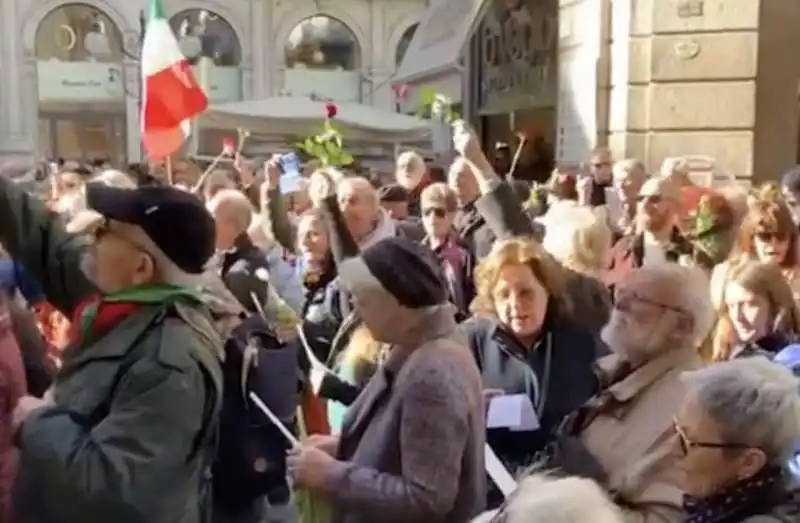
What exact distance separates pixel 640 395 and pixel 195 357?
128 cm

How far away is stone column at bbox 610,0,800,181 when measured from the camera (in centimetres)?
998

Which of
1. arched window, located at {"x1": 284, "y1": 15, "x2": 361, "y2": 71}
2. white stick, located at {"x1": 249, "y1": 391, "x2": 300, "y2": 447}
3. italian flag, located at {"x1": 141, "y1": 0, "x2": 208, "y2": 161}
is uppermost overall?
arched window, located at {"x1": 284, "y1": 15, "x2": 361, "y2": 71}

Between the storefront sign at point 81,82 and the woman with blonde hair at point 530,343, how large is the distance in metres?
24.4

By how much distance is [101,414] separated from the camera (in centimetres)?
279

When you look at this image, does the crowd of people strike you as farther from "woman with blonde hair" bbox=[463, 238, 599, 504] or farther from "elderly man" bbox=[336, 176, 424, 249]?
"elderly man" bbox=[336, 176, 424, 249]

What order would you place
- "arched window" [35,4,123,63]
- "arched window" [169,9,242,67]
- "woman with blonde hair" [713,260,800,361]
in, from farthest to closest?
"arched window" [169,9,242,67] < "arched window" [35,4,123,63] < "woman with blonde hair" [713,260,800,361]

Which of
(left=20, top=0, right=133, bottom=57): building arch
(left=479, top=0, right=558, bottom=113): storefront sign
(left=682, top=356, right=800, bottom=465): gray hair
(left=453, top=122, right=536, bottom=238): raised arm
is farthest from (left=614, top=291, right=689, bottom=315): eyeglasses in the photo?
(left=20, top=0, right=133, bottom=57): building arch

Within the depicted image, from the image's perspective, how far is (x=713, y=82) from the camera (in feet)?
33.2

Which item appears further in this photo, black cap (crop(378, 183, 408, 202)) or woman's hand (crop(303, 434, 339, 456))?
black cap (crop(378, 183, 408, 202))

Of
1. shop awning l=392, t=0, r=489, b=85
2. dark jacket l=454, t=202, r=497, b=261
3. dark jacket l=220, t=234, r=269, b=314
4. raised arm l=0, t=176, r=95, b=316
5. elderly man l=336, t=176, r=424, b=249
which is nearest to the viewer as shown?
raised arm l=0, t=176, r=95, b=316

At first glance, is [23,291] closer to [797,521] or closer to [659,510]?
[659,510]

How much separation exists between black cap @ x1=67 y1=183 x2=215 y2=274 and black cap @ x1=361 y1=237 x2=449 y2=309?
1.46 feet

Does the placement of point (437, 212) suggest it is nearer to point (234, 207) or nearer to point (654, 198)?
point (654, 198)

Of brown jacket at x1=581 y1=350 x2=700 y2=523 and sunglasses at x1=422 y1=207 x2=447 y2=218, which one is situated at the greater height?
sunglasses at x1=422 y1=207 x2=447 y2=218
